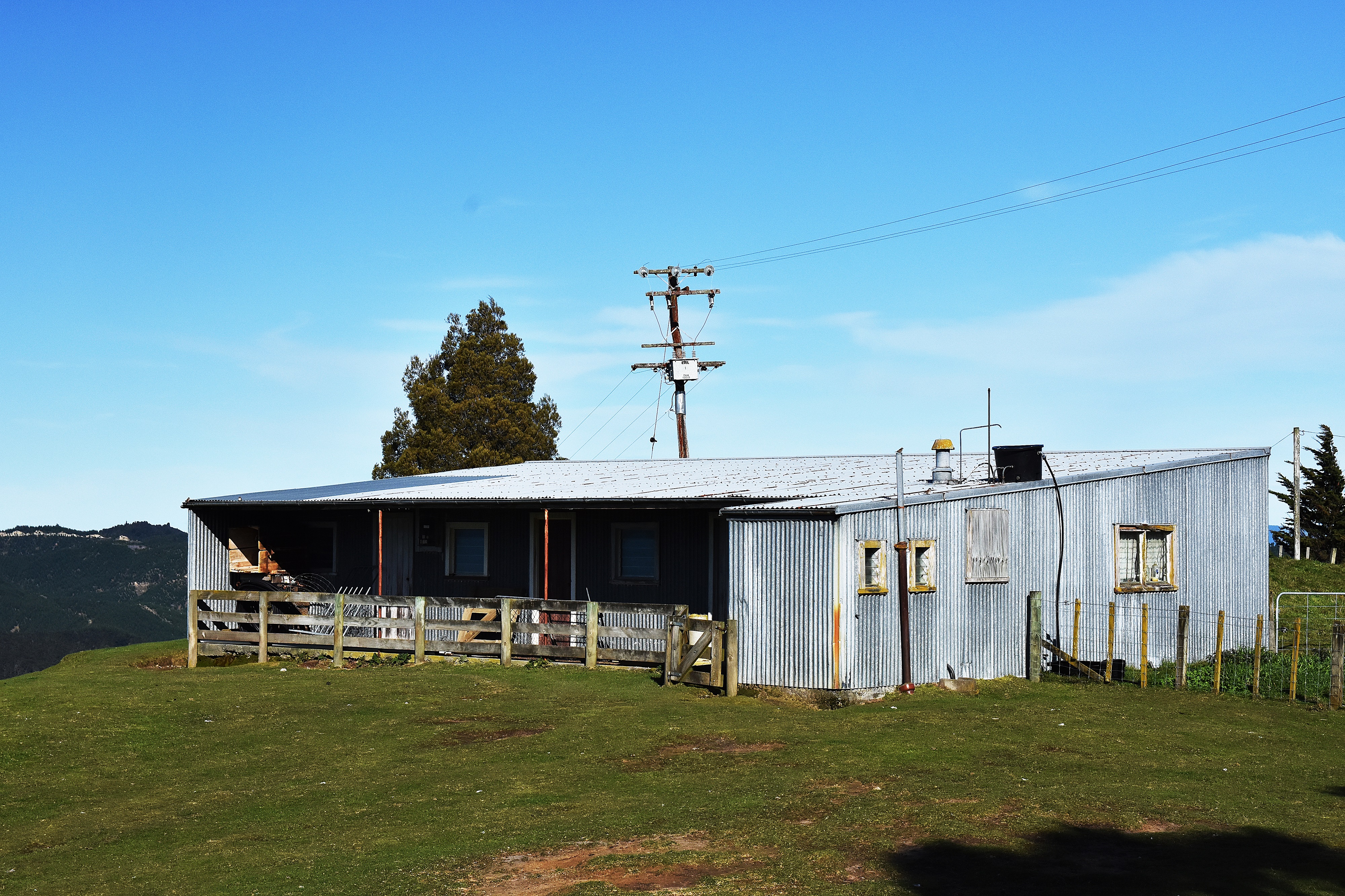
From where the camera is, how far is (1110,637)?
19.3 m

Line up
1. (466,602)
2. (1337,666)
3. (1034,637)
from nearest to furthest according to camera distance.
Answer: (1337,666), (1034,637), (466,602)

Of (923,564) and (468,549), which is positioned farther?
(468,549)

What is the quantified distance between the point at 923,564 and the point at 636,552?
725 centimetres

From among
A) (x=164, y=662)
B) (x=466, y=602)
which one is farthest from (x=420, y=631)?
(x=164, y=662)

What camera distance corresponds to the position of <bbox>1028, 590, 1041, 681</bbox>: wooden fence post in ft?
64.2

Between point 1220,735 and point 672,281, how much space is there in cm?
2688

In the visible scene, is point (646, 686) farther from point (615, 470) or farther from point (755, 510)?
point (615, 470)

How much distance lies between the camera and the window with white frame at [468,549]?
84.5 ft

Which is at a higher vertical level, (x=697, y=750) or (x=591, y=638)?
(x=591, y=638)

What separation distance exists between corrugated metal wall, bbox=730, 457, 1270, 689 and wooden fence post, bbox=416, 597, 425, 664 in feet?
21.2

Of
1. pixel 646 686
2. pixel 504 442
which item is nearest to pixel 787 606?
pixel 646 686

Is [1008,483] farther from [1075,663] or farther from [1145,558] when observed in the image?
[1145,558]

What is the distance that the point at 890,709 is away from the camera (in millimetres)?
16297

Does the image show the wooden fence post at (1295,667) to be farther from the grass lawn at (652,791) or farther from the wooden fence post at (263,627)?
Result: the wooden fence post at (263,627)
